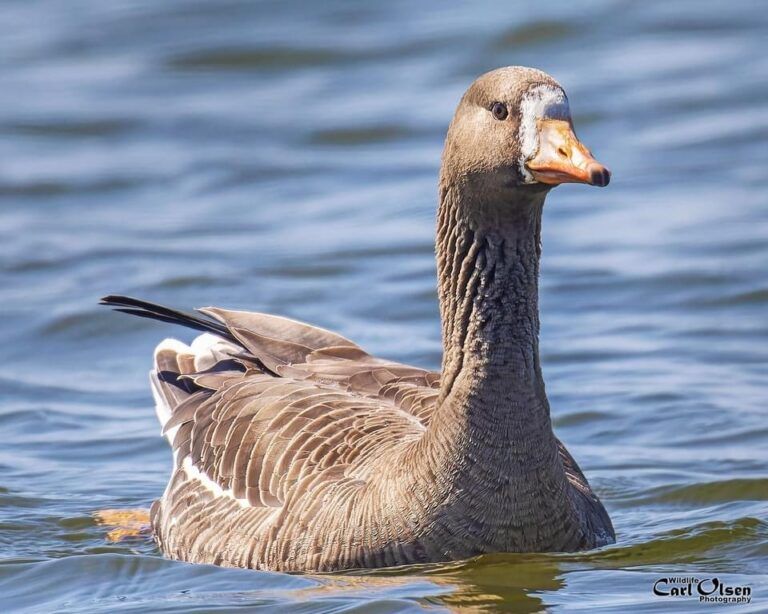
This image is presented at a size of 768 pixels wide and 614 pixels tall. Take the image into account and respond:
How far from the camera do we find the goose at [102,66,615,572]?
7.48m

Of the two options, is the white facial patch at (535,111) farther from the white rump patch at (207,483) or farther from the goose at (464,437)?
the white rump patch at (207,483)

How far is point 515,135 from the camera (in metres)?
7.38

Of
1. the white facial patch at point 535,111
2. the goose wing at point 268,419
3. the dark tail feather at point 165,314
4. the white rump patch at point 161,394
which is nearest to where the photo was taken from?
the white facial patch at point 535,111

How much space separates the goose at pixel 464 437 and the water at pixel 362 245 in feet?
0.67

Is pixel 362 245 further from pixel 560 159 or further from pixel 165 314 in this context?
pixel 560 159

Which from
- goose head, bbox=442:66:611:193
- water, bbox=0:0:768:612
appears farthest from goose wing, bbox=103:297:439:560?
goose head, bbox=442:66:611:193

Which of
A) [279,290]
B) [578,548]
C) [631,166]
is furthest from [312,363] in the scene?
[631,166]

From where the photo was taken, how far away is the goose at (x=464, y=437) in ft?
24.5

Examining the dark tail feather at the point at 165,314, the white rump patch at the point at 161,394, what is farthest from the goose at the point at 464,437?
the white rump patch at the point at 161,394

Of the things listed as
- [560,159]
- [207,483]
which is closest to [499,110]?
[560,159]

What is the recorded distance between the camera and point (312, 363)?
Result: 947 centimetres

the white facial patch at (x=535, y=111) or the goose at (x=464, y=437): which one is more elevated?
the white facial patch at (x=535, y=111)

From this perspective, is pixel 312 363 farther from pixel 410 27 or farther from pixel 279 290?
pixel 410 27

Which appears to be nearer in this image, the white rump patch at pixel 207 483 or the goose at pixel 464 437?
the goose at pixel 464 437
